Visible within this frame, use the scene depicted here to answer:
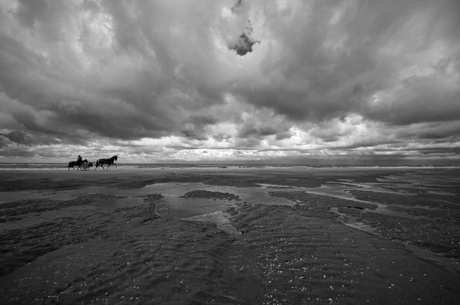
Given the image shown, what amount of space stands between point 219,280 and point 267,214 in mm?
8617

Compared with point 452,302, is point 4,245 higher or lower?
higher

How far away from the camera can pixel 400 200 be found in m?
19.1

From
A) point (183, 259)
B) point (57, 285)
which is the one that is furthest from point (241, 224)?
point (57, 285)

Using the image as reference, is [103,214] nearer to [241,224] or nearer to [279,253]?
[241,224]

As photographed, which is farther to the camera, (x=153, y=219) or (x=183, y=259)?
(x=153, y=219)

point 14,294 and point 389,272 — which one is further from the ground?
point 14,294

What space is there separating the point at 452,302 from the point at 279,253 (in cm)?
516

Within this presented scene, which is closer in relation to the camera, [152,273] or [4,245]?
[152,273]

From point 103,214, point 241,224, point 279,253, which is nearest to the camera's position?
point 279,253

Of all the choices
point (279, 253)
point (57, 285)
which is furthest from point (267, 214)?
point (57, 285)

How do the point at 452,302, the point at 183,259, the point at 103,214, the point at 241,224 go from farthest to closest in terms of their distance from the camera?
the point at 103,214, the point at 241,224, the point at 183,259, the point at 452,302

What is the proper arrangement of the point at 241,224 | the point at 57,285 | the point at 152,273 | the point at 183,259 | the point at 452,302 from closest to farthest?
the point at 452,302, the point at 57,285, the point at 152,273, the point at 183,259, the point at 241,224

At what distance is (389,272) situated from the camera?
22.7 feet

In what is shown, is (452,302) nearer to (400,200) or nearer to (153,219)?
(153,219)
